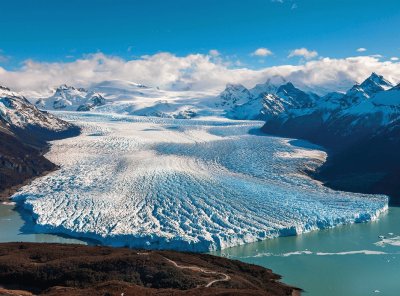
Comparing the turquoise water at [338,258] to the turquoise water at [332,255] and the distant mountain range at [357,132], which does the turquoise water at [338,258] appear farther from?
the distant mountain range at [357,132]

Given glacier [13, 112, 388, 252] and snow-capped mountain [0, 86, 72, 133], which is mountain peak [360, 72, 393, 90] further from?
snow-capped mountain [0, 86, 72, 133]

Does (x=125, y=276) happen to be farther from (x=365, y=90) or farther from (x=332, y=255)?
(x=365, y=90)

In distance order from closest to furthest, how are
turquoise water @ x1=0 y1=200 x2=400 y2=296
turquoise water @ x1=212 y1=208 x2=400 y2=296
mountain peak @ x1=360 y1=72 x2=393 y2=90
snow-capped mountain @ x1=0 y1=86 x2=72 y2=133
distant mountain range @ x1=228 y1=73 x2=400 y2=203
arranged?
turquoise water @ x1=212 y1=208 x2=400 y2=296
turquoise water @ x1=0 y1=200 x2=400 y2=296
distant mountain range @ x1=228 y1=73 x2=400 y2=203
snow-capped mountain @ x1=0 y1=86 x2=72 y2=133
mountain peak @ x1=360 y1=72 x2=393 y2=90

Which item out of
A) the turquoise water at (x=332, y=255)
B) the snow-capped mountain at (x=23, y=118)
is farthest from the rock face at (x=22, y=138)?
the turquoise water at (x=332, y=255)

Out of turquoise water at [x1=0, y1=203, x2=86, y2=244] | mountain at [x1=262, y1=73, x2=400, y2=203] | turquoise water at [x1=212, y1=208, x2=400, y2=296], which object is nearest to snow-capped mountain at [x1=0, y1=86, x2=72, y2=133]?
turquoise water at [x1=0, y1=203, x2=86, y2=244]

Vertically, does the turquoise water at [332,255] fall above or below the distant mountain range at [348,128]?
below

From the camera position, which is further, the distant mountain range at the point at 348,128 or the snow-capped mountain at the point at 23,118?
the snow-capped mountain at the point at 23,118
